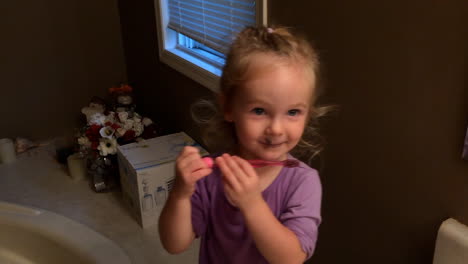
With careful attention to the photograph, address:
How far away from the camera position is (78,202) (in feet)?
6.08

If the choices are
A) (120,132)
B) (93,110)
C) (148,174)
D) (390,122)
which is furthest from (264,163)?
(93,110)

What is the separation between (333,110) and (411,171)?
9.0 inches

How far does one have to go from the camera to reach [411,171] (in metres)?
1.00

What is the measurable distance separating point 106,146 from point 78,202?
0.23 m

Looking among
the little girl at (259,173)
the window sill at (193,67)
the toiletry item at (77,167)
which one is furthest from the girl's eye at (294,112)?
the toiletry item at (77,167)

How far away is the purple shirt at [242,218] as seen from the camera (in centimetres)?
78

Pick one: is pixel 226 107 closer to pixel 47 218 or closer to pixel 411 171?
pixel 411 171

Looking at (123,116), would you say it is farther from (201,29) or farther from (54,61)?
(54,61)

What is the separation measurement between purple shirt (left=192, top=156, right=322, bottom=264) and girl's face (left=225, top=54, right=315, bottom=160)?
66 mm

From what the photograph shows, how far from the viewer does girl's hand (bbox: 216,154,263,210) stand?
2.30 feet

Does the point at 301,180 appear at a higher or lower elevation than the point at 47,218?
higher

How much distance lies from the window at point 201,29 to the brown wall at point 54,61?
522mm

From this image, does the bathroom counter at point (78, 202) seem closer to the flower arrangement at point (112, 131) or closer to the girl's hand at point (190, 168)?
the flower arrangement at point (112, 131)

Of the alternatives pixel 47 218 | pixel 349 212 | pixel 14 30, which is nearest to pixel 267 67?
pixel 349 212
